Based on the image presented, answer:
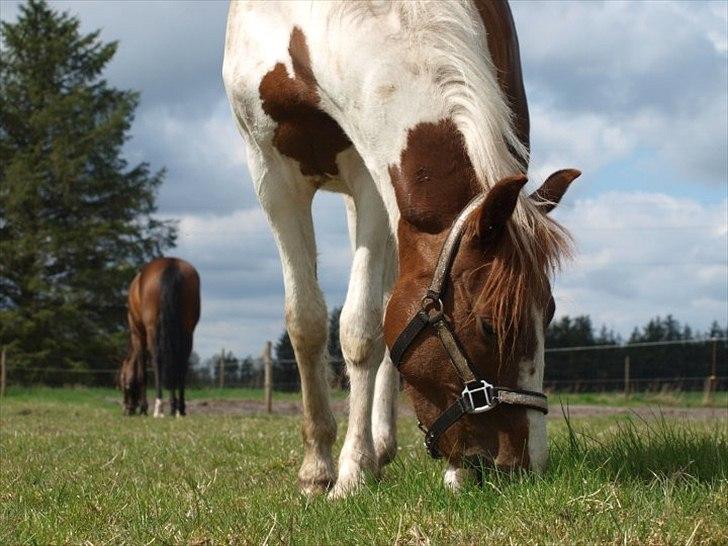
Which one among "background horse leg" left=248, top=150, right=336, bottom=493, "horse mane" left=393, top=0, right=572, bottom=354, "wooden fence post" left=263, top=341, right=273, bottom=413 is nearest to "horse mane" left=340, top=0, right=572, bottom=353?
"horse mane" left=393, top=0, right=572, bottom=354

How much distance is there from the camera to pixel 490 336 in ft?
10.2

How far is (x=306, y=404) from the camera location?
175 inches

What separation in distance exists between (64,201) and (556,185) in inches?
1362

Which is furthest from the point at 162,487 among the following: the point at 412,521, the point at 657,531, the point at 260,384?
the point at 260,384

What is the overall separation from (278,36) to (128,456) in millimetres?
2868

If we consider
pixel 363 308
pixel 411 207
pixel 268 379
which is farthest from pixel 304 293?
pixel 268 379

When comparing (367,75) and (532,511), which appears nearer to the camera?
Answer: (532,511)

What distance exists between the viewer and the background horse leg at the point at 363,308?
408 centimetres

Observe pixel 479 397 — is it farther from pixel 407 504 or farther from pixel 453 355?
pixel 407 504

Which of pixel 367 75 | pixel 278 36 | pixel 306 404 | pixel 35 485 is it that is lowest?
pixel 35 485

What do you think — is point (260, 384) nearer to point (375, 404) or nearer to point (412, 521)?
point (375, 404)

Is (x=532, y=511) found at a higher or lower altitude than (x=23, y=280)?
lower

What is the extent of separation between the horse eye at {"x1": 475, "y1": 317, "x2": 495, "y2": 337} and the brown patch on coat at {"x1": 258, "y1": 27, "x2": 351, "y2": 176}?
1.27m

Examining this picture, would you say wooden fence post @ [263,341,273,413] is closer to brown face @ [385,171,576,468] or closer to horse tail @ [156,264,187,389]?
horse tail @ [156,264,187,389]
